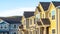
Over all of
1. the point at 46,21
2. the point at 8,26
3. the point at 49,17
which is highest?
the point at 49,17

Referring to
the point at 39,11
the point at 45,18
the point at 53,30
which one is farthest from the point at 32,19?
the point at 53,30

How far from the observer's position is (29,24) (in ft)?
185

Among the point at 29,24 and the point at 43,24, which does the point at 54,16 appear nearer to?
the point at 43,24

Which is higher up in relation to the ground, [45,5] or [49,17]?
[45,5]

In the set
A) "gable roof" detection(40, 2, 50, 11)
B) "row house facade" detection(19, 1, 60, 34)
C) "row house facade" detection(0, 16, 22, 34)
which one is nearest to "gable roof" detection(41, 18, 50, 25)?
"row house facade" detection(19, 1, 60, 34)

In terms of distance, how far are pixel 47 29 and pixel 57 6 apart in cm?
570

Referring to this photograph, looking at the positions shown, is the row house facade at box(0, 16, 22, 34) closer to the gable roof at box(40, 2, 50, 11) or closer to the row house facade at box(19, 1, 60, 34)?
the row house facade at box(19, 1, 60, 34)

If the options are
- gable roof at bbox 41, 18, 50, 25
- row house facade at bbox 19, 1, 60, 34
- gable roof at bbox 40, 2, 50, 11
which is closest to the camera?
row house facade at bbox 19, 1, 60, 34

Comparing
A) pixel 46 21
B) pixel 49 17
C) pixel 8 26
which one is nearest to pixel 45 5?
pixel 49 17

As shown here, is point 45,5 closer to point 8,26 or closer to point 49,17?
point 49,17

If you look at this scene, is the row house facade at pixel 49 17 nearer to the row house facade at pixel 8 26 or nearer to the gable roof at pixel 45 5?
the gable roof at pixel 45 5

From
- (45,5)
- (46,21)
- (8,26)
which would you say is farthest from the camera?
(8,26)

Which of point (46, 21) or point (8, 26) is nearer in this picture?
point (46, 21)

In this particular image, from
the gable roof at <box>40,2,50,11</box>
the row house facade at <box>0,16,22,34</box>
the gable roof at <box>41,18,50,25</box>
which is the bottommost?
the row house facade at <box>0,16,22,34</box>
